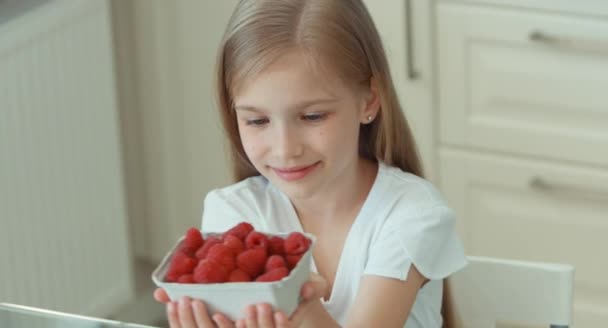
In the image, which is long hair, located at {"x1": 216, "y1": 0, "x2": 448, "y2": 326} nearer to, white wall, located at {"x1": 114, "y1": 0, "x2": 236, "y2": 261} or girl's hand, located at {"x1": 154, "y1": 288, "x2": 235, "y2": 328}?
girl's hand, located at {"x1": 154, "y1": 288, "x2": 235, "y2": 328}

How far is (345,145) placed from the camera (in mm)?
1522

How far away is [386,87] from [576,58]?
91cm

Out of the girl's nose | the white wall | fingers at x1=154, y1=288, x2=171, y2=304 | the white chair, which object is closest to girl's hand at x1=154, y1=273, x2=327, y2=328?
fingers at x1=154, y1=288, x2=171, y2=304

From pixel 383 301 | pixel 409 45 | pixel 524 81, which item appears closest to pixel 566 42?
pixel 524 81

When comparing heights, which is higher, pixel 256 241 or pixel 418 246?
pixel 256 241

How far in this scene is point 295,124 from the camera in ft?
4.83

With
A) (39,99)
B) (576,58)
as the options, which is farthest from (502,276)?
(39,99)

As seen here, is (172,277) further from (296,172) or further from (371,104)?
(371,104)

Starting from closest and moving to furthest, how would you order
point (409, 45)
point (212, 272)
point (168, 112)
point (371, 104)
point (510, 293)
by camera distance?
point (212, 272)
point (371, 104)
point (510, 293)
point (409, 45)
point (168, 112)

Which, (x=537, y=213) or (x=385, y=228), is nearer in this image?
(x=385, y=228)

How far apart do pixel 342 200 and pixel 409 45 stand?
0.88 metres

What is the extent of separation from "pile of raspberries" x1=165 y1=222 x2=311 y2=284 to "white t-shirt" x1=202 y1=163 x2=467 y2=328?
31 centimetres

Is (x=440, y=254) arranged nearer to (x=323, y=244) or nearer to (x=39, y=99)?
(x=323, y=244)

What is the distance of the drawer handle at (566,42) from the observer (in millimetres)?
2357
